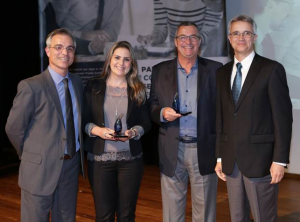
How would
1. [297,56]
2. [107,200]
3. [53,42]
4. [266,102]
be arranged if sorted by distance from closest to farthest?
[266,102] < [53,42] < [107,200] < [297,56]

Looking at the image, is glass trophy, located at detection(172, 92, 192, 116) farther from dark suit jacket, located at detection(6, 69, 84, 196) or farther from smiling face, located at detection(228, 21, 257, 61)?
dark suit jacket, located at detection(6, 69, 84, 196)

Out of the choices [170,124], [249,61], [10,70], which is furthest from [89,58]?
[249,61]

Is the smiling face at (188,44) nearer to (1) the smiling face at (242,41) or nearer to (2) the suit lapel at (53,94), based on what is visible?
(1) the smiling face at (242,41)

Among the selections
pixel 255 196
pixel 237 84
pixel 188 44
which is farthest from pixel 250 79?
pixel 255 196

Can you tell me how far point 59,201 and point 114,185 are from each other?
429 millimetres

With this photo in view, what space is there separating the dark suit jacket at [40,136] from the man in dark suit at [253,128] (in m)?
1.16

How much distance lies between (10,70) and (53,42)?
455cm

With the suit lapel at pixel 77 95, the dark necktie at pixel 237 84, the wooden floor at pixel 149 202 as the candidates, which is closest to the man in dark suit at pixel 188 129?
the dark necktie at pixel 237 84

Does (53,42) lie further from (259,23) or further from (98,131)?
(259,23)

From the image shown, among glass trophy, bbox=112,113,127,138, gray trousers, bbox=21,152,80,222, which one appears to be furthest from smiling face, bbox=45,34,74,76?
gray trousers, bbox=21,152,80,222

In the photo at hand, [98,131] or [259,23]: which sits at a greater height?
[259,23]

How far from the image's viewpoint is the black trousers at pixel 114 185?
10.0 feet

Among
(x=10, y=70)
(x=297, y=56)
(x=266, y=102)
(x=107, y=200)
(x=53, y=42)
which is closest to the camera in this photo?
(x=266, y=102)

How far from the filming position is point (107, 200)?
3.07 m
